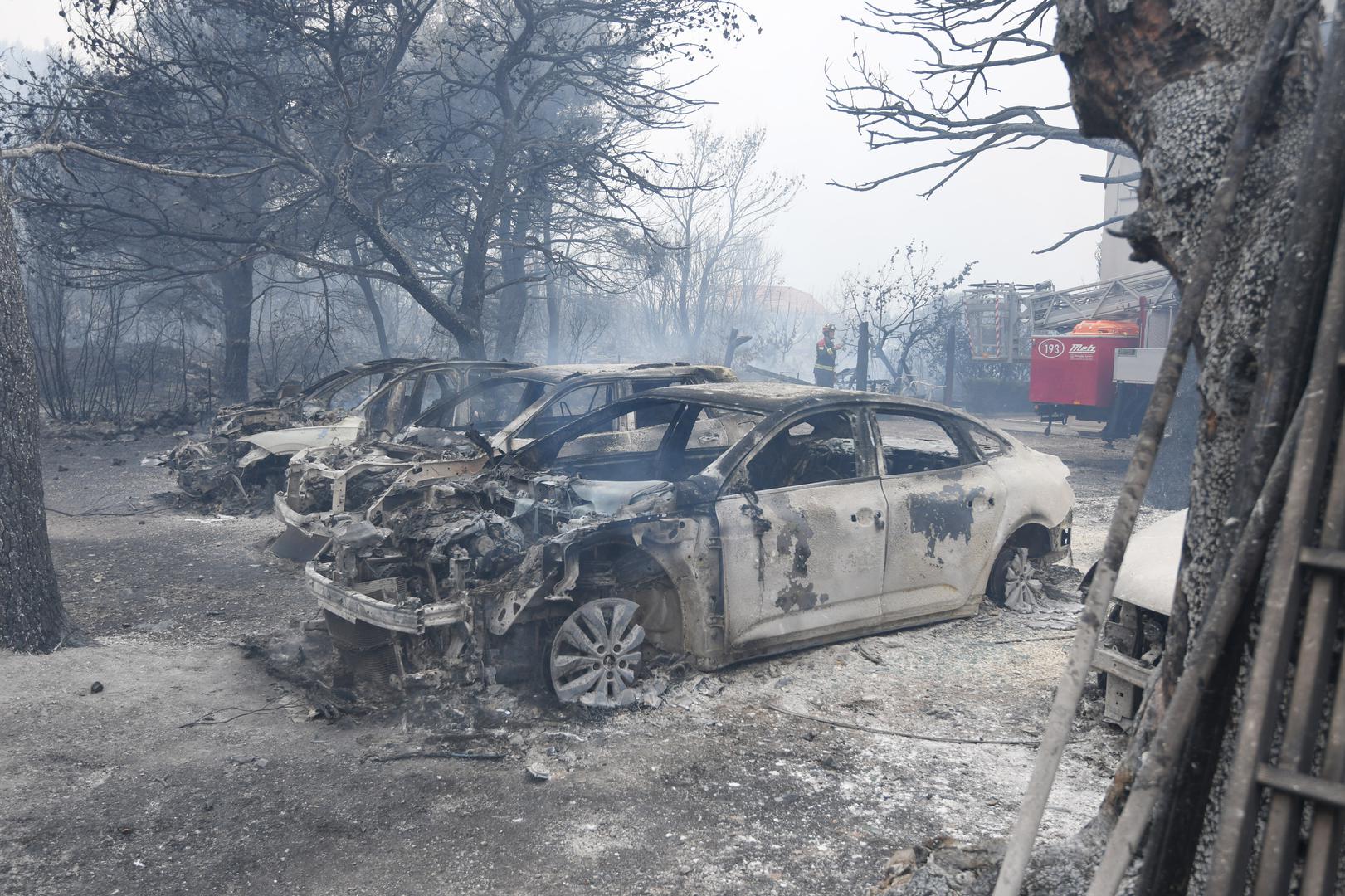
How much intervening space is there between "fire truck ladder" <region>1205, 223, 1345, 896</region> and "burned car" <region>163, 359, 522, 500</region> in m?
7.82

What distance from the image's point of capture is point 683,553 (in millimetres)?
4965

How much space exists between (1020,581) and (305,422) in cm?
775

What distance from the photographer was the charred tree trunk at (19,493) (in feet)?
18.2

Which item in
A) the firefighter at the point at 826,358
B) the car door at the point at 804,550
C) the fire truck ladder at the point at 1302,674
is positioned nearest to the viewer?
the fire truck ladder at the point at 1302,674

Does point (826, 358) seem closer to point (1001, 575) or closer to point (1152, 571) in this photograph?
point (1001, 575)

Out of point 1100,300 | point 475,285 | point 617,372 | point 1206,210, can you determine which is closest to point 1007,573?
point 617,372

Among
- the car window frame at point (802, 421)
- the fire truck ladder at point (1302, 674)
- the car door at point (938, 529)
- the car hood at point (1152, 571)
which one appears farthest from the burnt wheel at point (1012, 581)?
the fire truck ladder at point (1302, 674)

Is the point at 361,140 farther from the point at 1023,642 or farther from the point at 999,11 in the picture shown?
the point at 1023,642

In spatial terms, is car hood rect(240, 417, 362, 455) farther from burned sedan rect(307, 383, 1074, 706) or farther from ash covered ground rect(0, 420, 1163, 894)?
burned sedan rect(307, 383, 1074, 706)

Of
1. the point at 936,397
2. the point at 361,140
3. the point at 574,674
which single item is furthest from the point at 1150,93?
the point at 936,397

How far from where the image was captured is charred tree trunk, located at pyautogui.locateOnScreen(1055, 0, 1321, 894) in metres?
2.10

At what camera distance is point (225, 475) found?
10.2 metres

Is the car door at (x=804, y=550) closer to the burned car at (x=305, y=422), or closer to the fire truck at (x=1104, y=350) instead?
the burned car at (x=305, y=422)

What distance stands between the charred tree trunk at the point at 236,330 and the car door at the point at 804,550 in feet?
49.4
